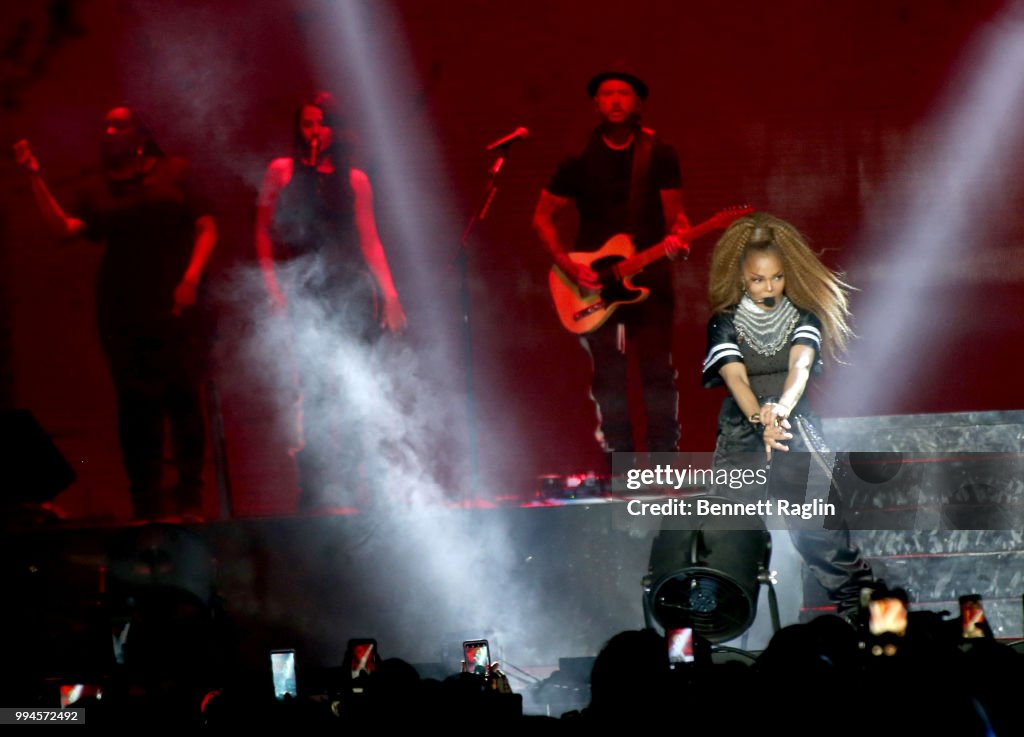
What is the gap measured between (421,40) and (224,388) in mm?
2578

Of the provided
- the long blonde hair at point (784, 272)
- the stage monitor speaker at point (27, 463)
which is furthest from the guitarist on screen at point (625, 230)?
the stage monitor speaker at point (27, 463)

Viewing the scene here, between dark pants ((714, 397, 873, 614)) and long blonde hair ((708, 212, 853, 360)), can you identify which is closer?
dark pants ((714, 397, 873, 614))

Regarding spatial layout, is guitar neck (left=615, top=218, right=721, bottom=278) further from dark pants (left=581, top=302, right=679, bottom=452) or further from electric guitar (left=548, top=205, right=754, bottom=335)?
dark pants (left=581, top=302, right=679, bottom=452)

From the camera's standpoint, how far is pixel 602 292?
6344mm

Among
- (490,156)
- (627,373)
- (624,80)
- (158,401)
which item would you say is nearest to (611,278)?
(627,373)

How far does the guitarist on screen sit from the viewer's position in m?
6.35

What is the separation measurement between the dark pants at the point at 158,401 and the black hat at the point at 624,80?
301 cm

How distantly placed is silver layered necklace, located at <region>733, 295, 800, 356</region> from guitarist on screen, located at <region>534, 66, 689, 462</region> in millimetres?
1323

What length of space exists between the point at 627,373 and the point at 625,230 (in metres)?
0.91

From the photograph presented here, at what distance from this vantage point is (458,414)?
21.0 feet

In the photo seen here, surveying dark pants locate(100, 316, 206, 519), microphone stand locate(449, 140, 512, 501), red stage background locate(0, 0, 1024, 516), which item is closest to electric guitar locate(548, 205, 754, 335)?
red stage background locate(0, 0, 1024, 516)

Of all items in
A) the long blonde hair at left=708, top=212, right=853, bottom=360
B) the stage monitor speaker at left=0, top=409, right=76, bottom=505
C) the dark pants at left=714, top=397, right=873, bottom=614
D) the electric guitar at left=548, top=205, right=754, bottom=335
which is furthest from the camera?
the electric guitar at left=548, top=205, right=754, bottom=335

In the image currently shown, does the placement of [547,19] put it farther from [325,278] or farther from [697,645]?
[697,645]

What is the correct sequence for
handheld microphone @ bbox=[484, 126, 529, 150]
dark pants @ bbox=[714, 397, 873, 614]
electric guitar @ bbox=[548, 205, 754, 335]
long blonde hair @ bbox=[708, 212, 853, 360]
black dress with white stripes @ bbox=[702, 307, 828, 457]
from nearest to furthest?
dark pants @ bbox=[714, 397, 873, 614] → black dress with white stripes @ bbox=[702, 307, 828, 457] → long blonde hair @ bbox=[708, 212, 853, 360] → electric guitar @ bbox=[548, 205, 754, 335] → handheld microphone @ bbox=[484, 126, 529, 150]
